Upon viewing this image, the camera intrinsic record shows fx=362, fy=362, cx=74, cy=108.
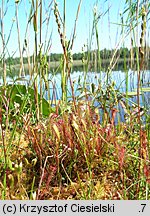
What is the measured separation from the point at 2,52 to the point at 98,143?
344mm

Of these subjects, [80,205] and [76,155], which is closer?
[80,205]

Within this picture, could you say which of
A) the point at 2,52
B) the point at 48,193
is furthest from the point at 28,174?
the point at 2,52

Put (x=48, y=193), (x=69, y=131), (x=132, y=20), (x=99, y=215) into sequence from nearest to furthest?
1. (x=99, y=215)
2. (x=48, y=193)
3. (x=69, y=131)
4. (x=132, y=20)

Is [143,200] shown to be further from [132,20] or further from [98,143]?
[132,20]

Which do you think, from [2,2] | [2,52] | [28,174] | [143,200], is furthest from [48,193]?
[2,2]

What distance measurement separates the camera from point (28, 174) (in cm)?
90

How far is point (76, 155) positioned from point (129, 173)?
5.2 inches

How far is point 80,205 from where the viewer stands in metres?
0.72

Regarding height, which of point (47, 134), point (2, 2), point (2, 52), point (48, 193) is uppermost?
point (2, 2)

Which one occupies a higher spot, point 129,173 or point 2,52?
point 2,52

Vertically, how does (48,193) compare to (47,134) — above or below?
below

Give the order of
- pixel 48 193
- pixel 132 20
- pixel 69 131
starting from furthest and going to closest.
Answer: pixel 132 20 → pixel 69 131 → pixel 48 193

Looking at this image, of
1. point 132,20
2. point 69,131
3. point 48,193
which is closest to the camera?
point 48,193

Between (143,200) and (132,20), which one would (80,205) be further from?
(132,20)
